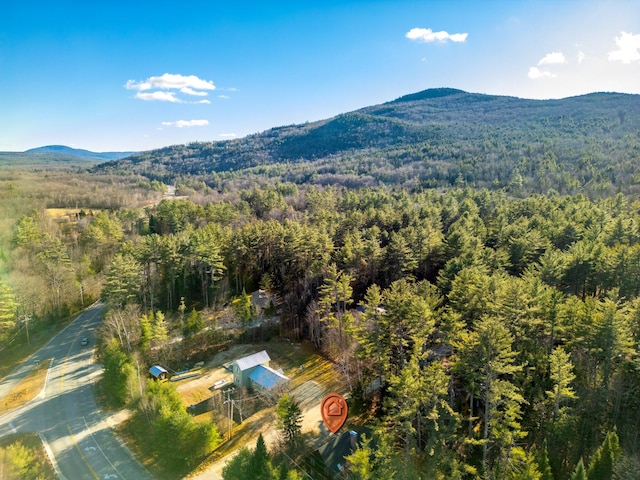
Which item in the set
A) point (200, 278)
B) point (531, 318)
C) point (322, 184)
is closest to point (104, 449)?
point (200, 278)

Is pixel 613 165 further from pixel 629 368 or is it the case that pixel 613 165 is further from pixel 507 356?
pixel 507 356

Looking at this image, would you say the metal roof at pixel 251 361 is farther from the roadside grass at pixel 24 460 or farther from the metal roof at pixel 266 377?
the roadside grass at pixel 24 460

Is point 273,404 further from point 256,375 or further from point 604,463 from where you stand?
point 604,463

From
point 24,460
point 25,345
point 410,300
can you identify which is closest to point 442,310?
point 410,300

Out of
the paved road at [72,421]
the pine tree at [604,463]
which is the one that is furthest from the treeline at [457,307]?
the paved road at [72,421]

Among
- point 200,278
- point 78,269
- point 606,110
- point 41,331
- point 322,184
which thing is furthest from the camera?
point 606,110

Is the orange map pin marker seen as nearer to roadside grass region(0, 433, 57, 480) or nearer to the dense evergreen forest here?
the dense evergreen forest
